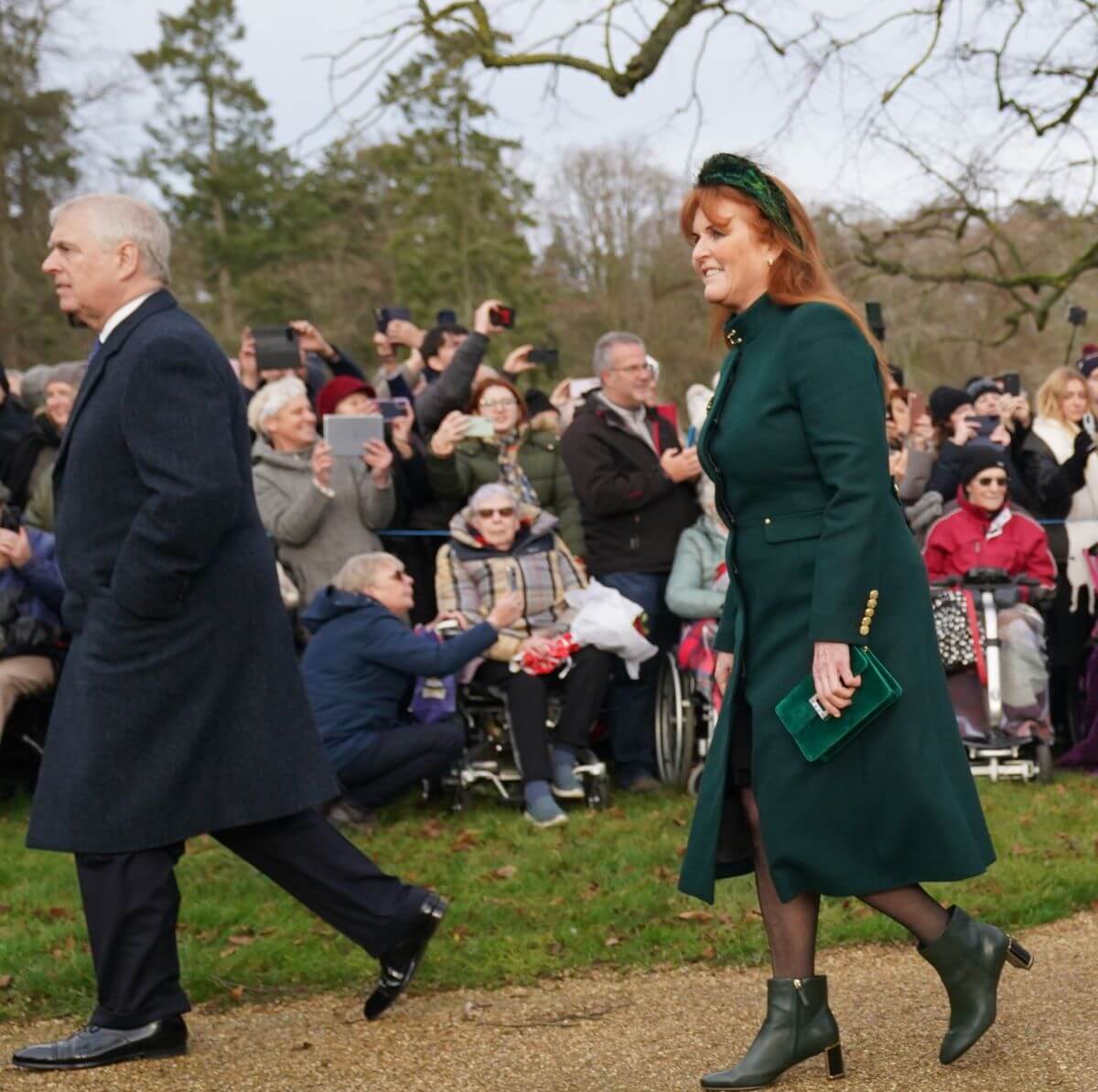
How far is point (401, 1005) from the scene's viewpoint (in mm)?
5102

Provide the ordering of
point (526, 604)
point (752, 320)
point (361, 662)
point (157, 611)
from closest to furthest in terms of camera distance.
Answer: point (752, 320), point (157, 611), point (361, 662), point (526, 604)

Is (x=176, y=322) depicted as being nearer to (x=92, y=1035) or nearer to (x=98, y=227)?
(x=98, y=227)

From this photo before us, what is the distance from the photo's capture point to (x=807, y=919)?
3990 millimetres

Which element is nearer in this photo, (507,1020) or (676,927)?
(507,1020)

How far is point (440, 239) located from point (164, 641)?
93.6 ft

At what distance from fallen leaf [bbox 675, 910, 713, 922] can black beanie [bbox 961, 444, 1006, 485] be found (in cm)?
345

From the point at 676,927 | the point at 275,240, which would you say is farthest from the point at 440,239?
the point at 676,927

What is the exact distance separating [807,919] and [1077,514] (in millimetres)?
5936

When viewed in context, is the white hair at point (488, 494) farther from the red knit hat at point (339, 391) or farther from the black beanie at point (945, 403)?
the black beanie at point (945, 403)

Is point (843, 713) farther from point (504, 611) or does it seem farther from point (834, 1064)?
point (504, 611)

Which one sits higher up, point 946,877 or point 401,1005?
point 946,877

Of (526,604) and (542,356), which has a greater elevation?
(542,356)

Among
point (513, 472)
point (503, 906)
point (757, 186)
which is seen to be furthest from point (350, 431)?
point (757, 186)

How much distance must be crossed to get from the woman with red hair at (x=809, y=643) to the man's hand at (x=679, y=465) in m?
4.25
